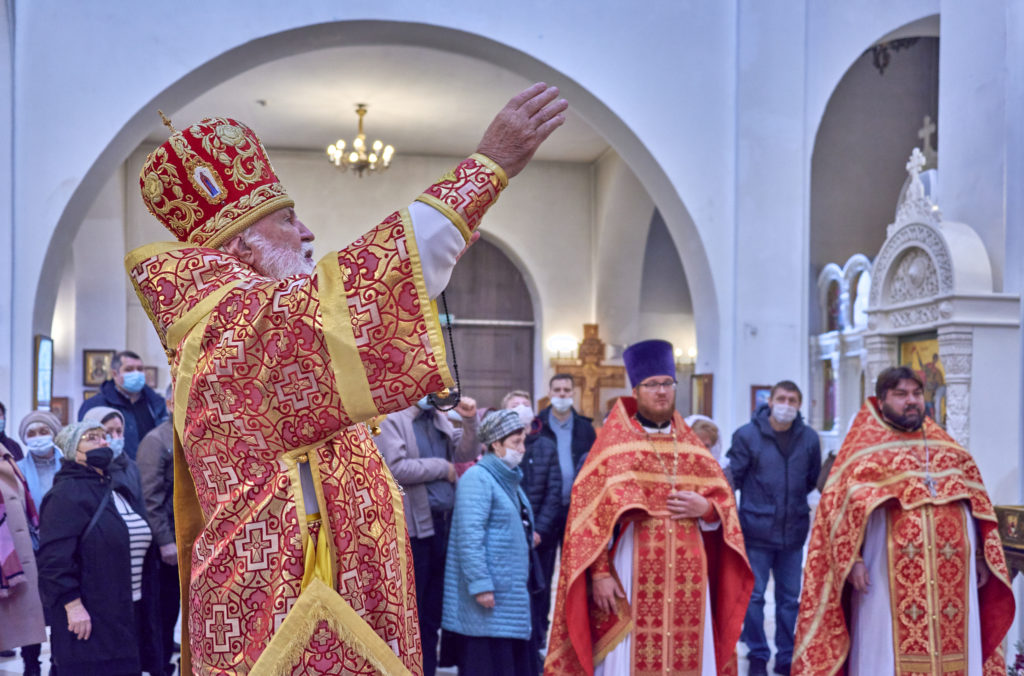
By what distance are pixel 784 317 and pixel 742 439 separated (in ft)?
9.70

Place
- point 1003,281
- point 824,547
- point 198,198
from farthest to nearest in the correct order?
point 1003,281 < point 824,547 < point 198,198

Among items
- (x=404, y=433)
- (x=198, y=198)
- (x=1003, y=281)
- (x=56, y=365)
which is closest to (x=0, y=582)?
(x=404, y=433)

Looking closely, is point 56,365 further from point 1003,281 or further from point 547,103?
point 547,103

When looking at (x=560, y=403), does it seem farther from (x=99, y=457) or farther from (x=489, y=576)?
(x=99, y=457)

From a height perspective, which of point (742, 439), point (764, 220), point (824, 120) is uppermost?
point (824, 120)

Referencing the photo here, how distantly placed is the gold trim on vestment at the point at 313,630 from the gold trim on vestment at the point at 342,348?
33cm

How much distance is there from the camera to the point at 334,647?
178cm

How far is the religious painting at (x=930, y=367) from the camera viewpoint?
8367 mm

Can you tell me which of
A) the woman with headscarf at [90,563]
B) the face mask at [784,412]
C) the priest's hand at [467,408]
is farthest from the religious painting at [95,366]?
the face mask at [784,412]

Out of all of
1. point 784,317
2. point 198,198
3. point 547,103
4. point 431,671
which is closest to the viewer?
point 547,103

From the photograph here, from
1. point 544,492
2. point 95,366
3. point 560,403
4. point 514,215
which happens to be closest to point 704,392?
point 560,403

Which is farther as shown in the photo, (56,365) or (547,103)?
(56,365)

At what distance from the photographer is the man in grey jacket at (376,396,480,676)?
570cm

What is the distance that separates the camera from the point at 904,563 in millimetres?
4746
